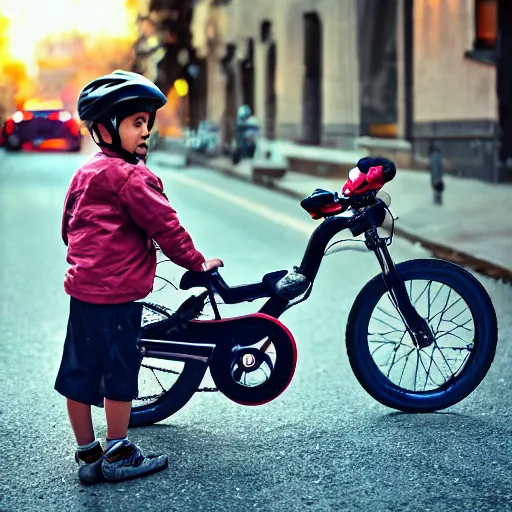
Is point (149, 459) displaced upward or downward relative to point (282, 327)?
downward

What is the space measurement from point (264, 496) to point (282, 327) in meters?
0.82

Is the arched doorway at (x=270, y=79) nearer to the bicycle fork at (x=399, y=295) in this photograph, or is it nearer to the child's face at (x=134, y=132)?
the bicycle fork at (x=399, y=295)

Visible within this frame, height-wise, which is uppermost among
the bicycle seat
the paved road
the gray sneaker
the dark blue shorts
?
the bicycle seat

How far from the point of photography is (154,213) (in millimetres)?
4008

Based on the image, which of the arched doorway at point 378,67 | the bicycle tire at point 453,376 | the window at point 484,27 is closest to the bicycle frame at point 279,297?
the bicycle tire at point 453,376

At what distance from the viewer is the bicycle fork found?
4.70m

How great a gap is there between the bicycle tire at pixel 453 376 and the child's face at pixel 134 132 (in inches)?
50.4

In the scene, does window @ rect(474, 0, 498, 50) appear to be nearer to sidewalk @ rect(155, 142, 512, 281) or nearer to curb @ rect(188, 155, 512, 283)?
sidewalk @ rect(155, 142, 512, 281)

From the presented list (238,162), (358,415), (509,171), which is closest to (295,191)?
(509,171)

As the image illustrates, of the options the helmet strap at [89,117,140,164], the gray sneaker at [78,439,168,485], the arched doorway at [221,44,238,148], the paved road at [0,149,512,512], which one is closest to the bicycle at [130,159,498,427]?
the paved road at [0,149,512,512]

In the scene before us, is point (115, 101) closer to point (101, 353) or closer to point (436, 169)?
point (101, 353)

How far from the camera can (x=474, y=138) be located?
19.9 m

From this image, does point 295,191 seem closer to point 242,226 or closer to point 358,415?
point 242,226

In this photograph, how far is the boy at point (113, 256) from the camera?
4.01 metres
